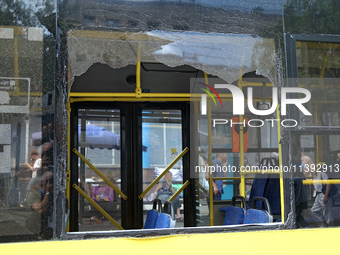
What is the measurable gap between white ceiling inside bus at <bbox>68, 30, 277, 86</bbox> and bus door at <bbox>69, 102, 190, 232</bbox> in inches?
94.5

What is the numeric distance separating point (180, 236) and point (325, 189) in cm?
81

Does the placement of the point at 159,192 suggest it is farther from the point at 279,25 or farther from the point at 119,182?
the point at 279,25

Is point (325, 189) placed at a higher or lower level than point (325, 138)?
lower

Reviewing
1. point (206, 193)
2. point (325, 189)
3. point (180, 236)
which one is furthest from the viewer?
point (206, 193)

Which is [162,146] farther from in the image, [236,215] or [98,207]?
[236,215]

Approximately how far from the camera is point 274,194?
3885 millimetres

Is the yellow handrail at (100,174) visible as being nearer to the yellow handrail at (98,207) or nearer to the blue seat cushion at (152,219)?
the yellow handrail at (98,207)

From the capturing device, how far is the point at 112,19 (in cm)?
185

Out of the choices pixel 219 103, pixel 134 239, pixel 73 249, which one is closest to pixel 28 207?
pixel 73 249

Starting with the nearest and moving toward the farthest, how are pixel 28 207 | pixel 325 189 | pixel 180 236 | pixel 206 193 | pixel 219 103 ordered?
pixel 28 207, pixel 180 236, pixel 325 189, pixel 219 103, pixel 206 193

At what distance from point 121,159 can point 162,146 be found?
535mm

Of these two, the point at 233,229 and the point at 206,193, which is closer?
the point at 233,229

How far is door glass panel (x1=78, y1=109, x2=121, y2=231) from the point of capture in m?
4.37

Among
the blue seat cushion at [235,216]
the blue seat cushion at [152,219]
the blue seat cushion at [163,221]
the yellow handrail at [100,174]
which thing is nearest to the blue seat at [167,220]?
the blue seat cushion at [163,221]
